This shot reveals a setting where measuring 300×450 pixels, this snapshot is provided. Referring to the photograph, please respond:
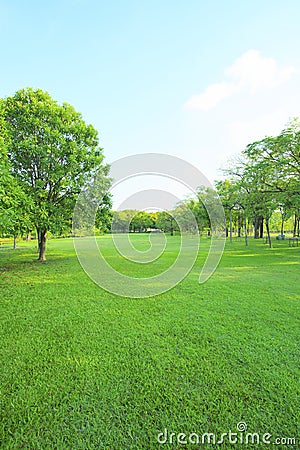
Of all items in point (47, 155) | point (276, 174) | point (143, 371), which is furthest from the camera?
point (276, 174)

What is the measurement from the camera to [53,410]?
7.45 ft

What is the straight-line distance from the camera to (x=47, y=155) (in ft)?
34.2

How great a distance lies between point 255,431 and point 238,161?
24073 millimetres

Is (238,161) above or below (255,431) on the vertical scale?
above

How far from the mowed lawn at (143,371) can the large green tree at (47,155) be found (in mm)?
6277

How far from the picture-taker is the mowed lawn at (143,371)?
209cm

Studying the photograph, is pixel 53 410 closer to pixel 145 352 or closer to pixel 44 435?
pixel 44 435

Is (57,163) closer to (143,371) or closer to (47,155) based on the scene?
(47,155)

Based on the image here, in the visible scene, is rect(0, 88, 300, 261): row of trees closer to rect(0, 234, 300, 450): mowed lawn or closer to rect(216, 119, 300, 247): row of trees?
rect(216, 119, 300, 247): row of trees

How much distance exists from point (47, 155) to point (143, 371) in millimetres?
10039

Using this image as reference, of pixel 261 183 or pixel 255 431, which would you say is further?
pixel 261 183

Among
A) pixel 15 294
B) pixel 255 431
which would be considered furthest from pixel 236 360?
pixel 15 294

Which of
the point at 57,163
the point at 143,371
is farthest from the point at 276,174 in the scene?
the point at 143,371

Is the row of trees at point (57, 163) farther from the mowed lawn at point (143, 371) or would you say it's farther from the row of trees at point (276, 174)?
the mowed lawn at point (143, 371)
